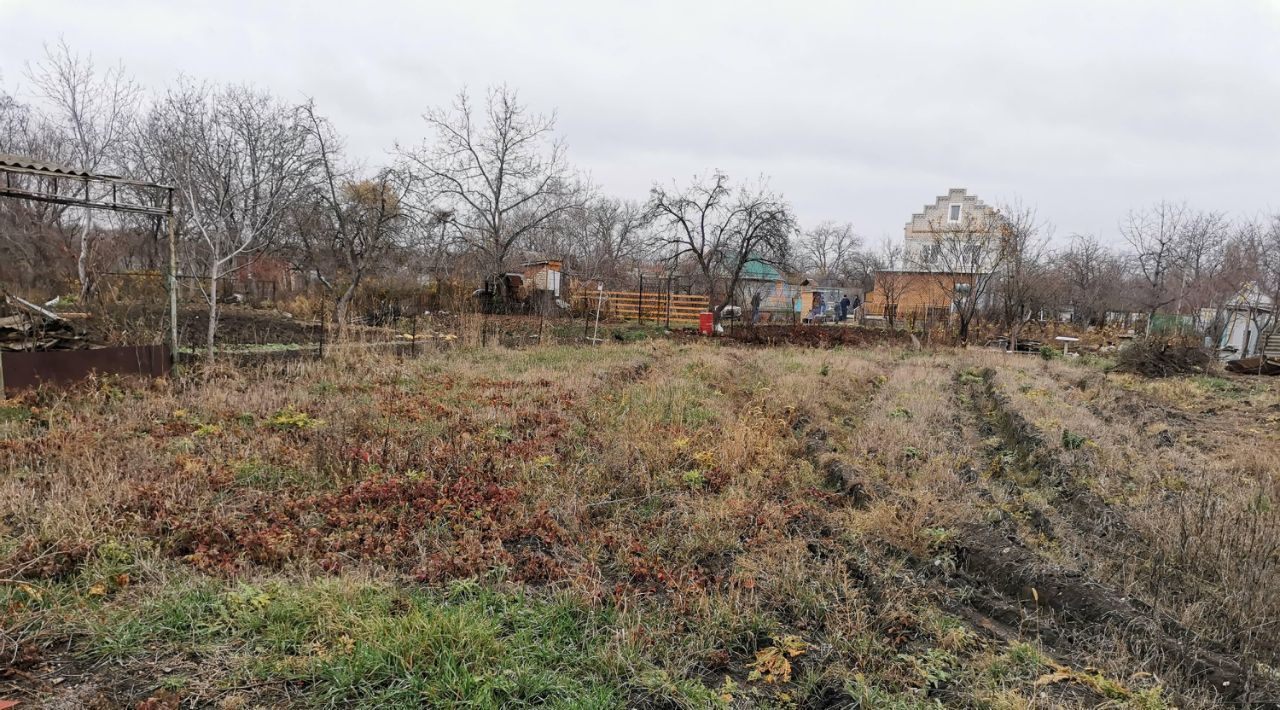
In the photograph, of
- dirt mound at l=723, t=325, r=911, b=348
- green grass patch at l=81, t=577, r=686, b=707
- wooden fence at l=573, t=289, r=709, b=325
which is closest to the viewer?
green grass patch at l=81, t=577, r=686, b=707

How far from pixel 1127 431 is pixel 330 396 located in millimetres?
10512

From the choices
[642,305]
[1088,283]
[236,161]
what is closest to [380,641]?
[236,161]

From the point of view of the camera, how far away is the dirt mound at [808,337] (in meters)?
18.2

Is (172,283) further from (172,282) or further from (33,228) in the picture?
(33,228)

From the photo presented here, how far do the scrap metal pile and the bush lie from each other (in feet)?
71.9

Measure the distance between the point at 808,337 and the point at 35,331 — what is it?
1722cm

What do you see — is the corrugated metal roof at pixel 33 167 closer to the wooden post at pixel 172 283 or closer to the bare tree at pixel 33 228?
the wooden post at pixel 172 283

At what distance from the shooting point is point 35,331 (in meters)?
7.56

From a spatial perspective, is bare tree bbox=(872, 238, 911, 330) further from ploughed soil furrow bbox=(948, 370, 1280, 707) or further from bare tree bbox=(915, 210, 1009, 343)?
ploughed soil furrow bbox=(948, 370, 1280, 707)

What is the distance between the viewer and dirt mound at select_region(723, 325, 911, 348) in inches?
719

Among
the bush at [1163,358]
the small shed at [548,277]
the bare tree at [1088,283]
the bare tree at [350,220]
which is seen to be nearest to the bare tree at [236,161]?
the bare tree at [350,220]

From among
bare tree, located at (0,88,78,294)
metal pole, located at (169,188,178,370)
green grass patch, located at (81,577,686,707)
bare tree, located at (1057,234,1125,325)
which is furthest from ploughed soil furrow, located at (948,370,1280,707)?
bare tree, located at (1057,234,1125,325)

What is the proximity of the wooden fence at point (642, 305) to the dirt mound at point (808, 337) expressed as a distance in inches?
173

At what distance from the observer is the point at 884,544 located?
4.25 meters
